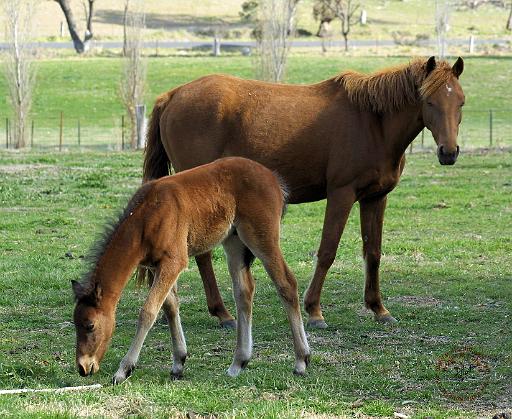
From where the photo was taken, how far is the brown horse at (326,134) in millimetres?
9320

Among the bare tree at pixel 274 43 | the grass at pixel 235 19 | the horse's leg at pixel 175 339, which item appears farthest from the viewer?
the grass at pixel 235 19

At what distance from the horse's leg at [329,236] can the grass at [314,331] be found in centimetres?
30

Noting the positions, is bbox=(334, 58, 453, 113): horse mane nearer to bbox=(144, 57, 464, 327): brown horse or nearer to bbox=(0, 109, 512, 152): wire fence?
bbox=(144, 57, 464, 327): brown horse

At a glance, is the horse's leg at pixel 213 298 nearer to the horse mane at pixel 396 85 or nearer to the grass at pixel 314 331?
the grass at pixel 314 331

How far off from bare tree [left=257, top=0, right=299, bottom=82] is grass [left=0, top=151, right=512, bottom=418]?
1790 centimetres

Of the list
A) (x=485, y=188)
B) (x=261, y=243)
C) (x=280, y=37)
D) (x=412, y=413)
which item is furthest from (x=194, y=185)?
(x=280, y=37)

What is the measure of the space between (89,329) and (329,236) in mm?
3375

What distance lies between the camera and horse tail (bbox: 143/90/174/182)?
32.8ft

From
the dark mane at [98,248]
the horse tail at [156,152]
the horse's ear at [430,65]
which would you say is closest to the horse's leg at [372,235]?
the horse's ear at [430,65]

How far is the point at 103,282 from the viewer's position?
6852 millimetres

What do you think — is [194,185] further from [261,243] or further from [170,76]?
[170,76]

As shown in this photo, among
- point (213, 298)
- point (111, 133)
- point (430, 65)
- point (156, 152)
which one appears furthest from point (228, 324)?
point (111, 133)

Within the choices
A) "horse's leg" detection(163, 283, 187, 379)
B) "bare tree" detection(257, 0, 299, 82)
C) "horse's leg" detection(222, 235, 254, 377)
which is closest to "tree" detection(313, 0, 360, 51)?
"bare tree" detection(257, 0, 299, 82)

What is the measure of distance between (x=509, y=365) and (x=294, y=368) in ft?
5.60
